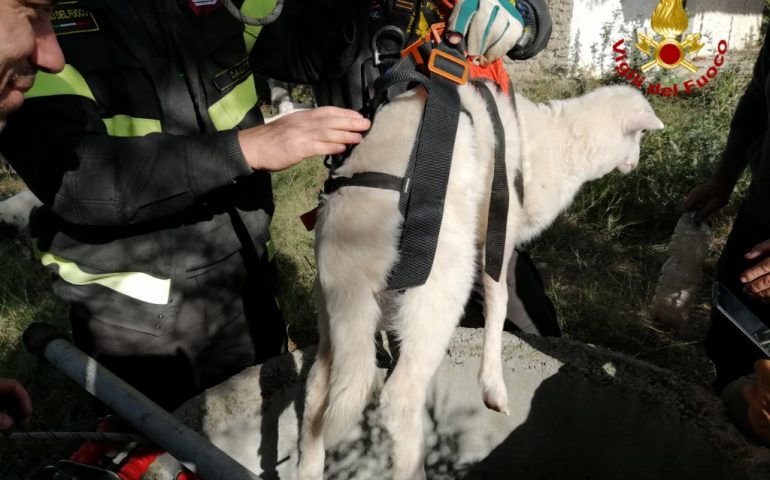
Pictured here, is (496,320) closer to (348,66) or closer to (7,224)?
(348,66)

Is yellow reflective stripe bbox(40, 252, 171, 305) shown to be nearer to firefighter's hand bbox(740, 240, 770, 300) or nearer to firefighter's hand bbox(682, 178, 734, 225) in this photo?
firefighter's hand bbox(740, 240, 770, 300)

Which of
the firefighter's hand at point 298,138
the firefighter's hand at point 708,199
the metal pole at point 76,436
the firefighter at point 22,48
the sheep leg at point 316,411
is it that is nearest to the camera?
the firefighter at point 22,48

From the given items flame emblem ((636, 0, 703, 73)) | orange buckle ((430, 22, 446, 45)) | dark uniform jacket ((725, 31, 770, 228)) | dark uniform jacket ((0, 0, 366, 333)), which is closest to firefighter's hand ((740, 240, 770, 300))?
dark uniform jacket ((725, 31, 770, 228))

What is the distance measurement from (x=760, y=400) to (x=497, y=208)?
0.92 meters

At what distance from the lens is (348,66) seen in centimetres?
202

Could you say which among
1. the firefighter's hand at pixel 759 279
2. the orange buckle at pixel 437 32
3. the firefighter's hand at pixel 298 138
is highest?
the orange buckle at pixel 437 32

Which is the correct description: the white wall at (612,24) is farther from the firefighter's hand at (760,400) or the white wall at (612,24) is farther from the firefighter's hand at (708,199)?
the firefighter's hand at (760,400)

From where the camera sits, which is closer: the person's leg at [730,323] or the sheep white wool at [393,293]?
the sheep white wool at [393,293]

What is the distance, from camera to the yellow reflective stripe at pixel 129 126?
166cm

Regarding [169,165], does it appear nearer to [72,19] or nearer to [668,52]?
[72,19]

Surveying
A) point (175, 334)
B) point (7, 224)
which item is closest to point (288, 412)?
point (175, 334)

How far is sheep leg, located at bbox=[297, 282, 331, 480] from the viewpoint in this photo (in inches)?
69.3

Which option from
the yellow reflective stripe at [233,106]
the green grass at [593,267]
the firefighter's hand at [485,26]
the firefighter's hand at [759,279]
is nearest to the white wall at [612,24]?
the green grass at [593,267]

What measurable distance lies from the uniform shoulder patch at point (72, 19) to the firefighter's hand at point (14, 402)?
935 mm
